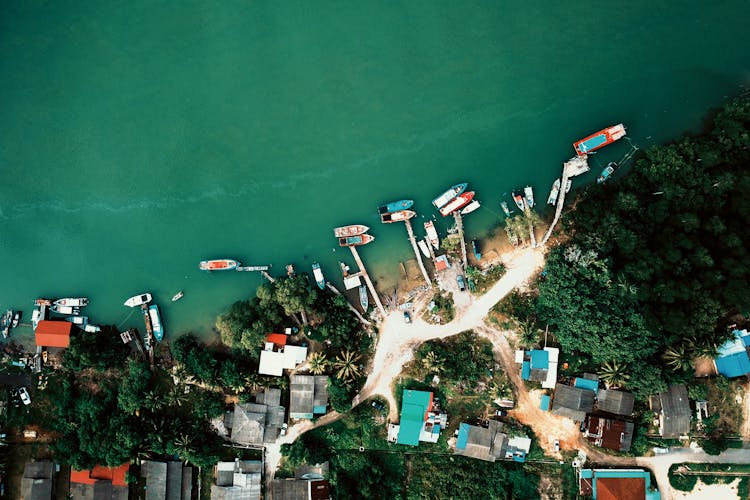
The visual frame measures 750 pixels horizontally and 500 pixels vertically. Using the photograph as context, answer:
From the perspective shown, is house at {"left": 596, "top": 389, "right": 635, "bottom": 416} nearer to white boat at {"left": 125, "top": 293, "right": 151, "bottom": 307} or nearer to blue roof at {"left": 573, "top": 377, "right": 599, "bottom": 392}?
blue roof at {"left": 573, "top": 377, "right": 599, "bottom": 392}

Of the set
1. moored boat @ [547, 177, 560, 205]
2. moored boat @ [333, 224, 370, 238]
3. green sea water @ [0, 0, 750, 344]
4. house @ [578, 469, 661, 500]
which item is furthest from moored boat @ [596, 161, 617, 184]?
house @ [578, 469, 661, 500]

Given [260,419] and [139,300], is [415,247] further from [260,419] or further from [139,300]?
[139,300]

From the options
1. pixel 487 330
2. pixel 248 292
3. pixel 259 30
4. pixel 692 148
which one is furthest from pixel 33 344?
pixel 692 148

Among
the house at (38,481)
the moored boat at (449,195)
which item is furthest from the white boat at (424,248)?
the house at (38,481)

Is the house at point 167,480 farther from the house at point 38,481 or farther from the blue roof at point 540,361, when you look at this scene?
the blue roof at point 540,361

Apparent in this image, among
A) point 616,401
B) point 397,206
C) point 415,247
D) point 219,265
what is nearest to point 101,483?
point 219,265

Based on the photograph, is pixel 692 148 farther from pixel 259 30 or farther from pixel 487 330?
pixel 259 30
